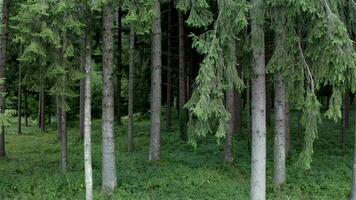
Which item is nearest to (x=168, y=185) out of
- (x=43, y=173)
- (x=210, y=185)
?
(x=210, y=185)

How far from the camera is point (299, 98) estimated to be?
32.0 feet

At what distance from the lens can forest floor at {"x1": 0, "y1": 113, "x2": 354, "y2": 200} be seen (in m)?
12.3

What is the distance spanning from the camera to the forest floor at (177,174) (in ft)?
40.3

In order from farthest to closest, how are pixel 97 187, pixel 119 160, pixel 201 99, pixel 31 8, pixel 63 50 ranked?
pixel 119 160, pixel 97 187, pixel 63 50, pixel 31 8, pixel 201 99

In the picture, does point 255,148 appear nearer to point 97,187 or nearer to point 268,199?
point 268,199

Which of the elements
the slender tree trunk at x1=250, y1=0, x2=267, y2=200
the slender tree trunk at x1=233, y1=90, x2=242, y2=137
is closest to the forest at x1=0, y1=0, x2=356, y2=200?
the slender tree trunk at x1=250, y1=0, x2=267, y2=200

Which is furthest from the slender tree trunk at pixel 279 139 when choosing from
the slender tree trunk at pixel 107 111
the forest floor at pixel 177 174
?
A: the slender tree trunk at pixel 107 111

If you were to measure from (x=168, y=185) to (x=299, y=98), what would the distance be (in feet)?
16.2

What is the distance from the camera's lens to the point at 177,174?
537 inches

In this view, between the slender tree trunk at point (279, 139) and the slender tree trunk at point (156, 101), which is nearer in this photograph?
the slender tree trunk at point (279, 139)

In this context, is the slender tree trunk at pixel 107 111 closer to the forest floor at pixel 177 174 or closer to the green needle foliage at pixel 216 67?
the forest floor at pixel 177 174

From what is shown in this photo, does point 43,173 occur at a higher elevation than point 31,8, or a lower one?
lower

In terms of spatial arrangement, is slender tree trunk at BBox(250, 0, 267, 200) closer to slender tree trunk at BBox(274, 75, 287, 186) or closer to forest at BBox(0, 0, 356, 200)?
forest at BBox(0, 0, 356, 200)

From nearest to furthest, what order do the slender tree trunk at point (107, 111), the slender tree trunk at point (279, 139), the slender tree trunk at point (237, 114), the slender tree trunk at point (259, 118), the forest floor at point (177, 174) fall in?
1. the slender tree trunk at point (259, 118)
2. the slender tree trunk at point (107, 111)
3. the forest floor at point (177, 174)
4. the slender tree trunk at point (279, 139)
5. the slender tree trunk at point (237, 114)
